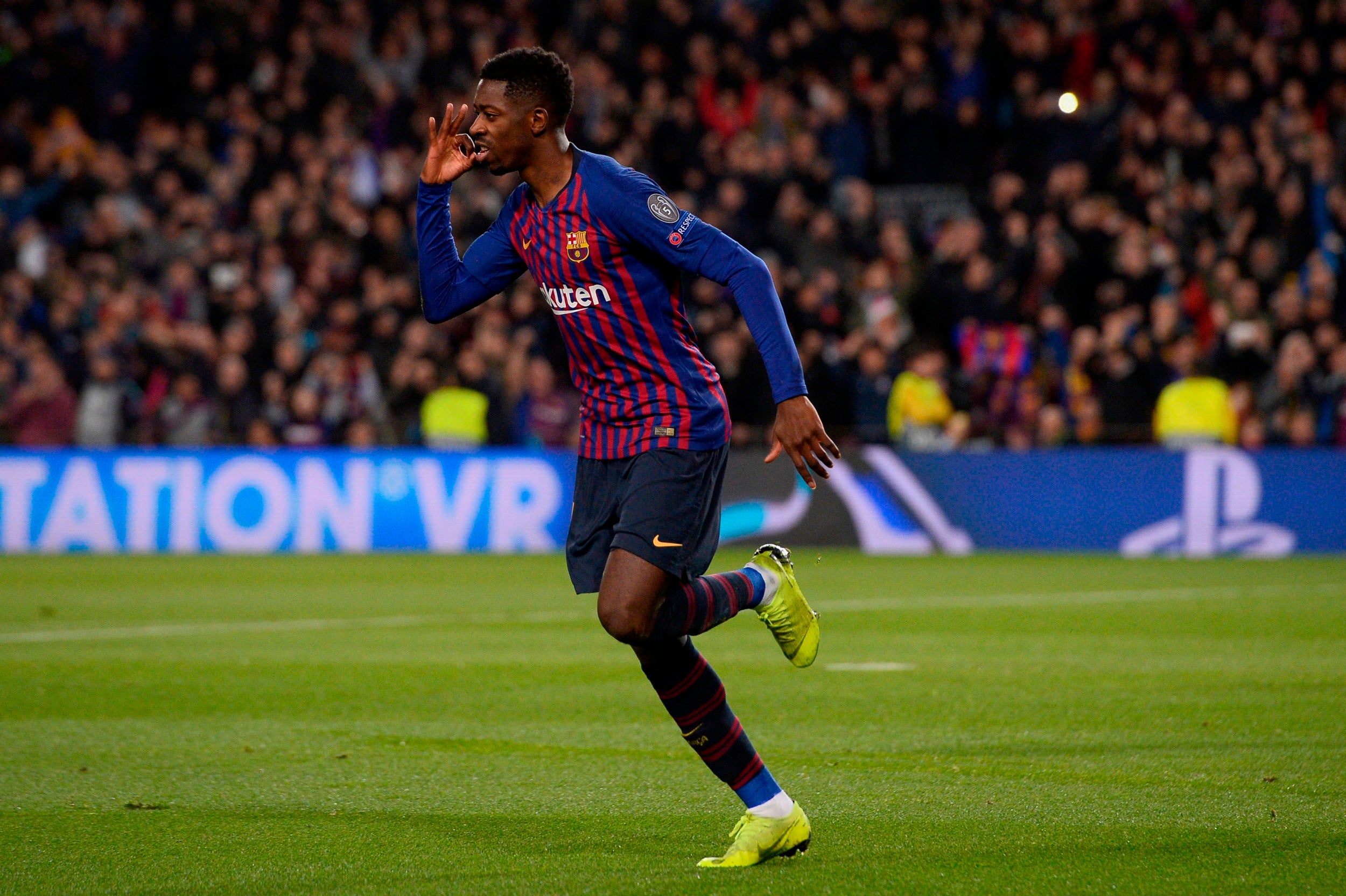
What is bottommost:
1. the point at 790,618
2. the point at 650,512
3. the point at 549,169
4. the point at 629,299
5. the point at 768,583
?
the point at 790,618

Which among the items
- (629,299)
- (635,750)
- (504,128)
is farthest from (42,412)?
(629,299)

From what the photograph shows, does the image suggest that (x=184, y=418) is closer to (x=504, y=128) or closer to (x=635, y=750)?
(x=635, y=750)

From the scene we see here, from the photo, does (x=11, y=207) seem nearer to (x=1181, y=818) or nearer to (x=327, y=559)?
(x=327, y=559)

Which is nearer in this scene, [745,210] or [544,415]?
[544,415]

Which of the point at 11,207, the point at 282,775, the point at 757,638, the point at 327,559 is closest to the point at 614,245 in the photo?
the point at 282,775

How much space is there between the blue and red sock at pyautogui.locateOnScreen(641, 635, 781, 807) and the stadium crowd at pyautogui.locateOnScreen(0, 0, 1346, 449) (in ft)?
42.4

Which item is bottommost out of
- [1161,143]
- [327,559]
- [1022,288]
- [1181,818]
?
[327,559]

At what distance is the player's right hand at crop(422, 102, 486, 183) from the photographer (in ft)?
18.0

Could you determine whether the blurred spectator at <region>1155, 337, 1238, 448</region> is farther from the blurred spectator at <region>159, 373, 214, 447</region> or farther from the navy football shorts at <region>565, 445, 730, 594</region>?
the navy football shorts at <region>565, 445, 730, 594</region>

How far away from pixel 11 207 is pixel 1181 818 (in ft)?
59.6

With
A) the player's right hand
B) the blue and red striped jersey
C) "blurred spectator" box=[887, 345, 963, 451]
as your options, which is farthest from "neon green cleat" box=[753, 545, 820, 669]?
"blurred spectator" box=[887, 345, 963, 451]

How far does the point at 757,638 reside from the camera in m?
10.8

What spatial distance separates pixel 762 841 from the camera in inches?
188

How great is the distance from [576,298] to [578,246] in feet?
0.46
